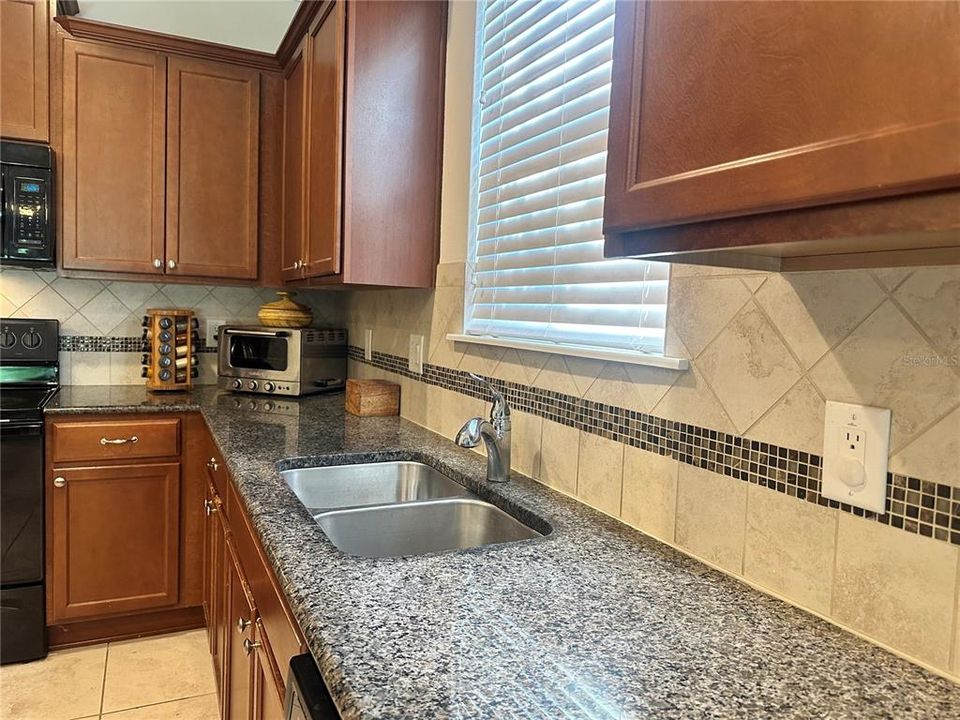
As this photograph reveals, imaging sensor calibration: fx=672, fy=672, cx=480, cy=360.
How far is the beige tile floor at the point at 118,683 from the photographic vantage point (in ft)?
6.85

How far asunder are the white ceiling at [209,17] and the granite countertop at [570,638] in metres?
2.67

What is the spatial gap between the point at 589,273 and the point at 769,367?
21.4 inches

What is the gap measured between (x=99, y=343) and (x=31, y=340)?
0.84ft

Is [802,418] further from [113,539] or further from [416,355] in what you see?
[113,539]

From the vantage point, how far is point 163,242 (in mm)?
2789

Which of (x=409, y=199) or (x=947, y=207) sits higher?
(x=409, y=199)

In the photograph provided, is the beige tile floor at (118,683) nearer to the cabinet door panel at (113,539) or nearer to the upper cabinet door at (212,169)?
the cabinet door panel at (113,539)

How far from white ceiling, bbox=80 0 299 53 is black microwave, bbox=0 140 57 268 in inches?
31.9

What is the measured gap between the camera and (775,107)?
23.5 inches

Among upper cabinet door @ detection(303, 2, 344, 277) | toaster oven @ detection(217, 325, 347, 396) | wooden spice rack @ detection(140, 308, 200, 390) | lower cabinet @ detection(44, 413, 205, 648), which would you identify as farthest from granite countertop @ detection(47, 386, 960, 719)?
wooden spice rack @ detection(140, 308, 200, 390)

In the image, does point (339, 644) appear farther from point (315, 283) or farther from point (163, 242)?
point (163, 242)

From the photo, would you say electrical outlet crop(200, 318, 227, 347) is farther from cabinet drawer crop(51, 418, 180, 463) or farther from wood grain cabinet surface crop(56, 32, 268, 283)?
cabinet drawer crop(51, 418, 180, 463)

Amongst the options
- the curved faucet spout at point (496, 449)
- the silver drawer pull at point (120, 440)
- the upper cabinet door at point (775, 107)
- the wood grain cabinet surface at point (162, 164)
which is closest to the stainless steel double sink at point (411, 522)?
the curved faucet spout at point (496, 449)

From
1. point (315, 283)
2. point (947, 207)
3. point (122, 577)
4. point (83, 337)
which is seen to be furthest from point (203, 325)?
point (947, 207)
